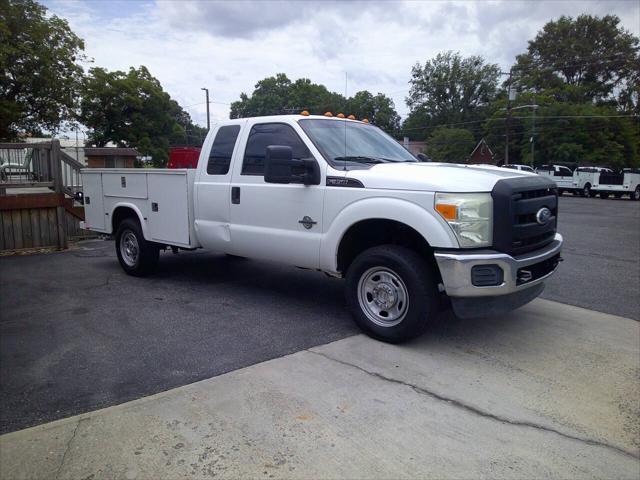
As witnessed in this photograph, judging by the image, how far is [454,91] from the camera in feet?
217

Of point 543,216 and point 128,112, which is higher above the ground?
point 128,112

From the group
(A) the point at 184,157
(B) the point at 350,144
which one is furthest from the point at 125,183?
(B) the point at 350,144

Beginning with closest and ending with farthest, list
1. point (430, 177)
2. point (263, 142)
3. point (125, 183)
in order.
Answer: point (430, 177) < point (263, 142) < point (125, 183)

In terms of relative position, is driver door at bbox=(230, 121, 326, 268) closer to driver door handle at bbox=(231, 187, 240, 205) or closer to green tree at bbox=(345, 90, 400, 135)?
driver door handle at bbox=(231, 187, 240, 205)

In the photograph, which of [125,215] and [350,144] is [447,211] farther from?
[125,215]

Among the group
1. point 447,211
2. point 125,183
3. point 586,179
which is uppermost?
point 125,183

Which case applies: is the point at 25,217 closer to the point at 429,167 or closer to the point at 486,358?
the point at 429,167

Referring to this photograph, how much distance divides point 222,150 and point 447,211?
10.2ft

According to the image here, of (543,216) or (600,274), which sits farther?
(600,274)

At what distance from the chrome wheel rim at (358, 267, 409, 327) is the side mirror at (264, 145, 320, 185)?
110cm

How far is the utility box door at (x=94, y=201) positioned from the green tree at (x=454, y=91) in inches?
2316

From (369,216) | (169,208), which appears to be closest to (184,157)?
(169,208)

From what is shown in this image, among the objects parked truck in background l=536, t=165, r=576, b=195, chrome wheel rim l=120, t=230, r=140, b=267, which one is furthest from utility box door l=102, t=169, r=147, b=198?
parked truck in background l=536, t=165, r=576, b=195

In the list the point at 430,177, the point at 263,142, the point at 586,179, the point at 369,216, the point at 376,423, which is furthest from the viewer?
the point at 586,179
